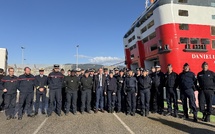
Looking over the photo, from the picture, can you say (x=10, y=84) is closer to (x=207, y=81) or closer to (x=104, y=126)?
(x=104, y=126)

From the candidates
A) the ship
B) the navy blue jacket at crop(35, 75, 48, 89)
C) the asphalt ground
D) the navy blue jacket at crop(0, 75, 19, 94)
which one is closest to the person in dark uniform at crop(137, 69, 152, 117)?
the asphalt ground

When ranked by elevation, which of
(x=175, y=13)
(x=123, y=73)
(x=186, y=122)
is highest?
(x=175, y=13)

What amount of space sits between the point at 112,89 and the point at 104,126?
2.78 meters

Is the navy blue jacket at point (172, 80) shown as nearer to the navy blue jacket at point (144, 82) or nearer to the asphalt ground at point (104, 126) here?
the navy blue jacket at point (144, 82)

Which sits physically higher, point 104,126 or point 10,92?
point 10,92

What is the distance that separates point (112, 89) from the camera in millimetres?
9164

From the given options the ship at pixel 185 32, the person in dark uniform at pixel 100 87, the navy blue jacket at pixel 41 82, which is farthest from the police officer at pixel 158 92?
the ship at pixel 185 32

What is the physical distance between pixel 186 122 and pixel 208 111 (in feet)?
2.98

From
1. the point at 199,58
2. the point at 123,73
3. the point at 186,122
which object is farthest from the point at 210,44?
the point at 186,122

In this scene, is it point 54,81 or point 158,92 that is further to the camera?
point 158,92

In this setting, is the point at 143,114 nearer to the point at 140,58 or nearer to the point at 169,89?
the point at 169,89

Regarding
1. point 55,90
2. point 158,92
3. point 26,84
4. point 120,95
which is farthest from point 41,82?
point 158,92

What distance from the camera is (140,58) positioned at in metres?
31.0

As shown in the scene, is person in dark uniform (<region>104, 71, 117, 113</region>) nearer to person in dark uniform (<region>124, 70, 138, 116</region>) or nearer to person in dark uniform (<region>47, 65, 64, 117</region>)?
person in dark uniform (<region>124, 70, 138, 116</region>)
